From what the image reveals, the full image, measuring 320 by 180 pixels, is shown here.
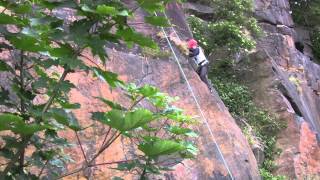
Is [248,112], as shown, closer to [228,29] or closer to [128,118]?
[228,29]

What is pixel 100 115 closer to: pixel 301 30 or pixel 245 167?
pixel 245 167

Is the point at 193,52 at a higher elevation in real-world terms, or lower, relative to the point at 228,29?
higher

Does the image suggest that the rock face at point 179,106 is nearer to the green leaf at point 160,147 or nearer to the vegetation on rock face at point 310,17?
the green leaf at point 160,147

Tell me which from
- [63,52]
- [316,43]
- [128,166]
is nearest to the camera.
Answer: [63,52]

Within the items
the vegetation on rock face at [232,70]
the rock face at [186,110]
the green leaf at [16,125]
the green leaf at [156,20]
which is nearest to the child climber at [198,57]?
the rock face at [186,110]

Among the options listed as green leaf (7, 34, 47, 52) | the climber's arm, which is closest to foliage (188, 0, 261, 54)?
the climber's arm

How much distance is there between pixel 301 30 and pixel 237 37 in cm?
1050

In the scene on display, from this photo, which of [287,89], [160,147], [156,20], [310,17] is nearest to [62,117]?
[160,147]

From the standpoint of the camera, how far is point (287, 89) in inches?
609

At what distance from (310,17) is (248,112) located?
11.4 metres

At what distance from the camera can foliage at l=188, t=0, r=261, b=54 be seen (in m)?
14.1

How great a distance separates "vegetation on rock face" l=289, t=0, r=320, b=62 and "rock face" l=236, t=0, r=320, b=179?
255 centimetres

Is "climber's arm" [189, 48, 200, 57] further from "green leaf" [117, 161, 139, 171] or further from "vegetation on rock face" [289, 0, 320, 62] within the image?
"vegetation on rock face" [289, 0, 320, 62]

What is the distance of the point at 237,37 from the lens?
14.1 m
